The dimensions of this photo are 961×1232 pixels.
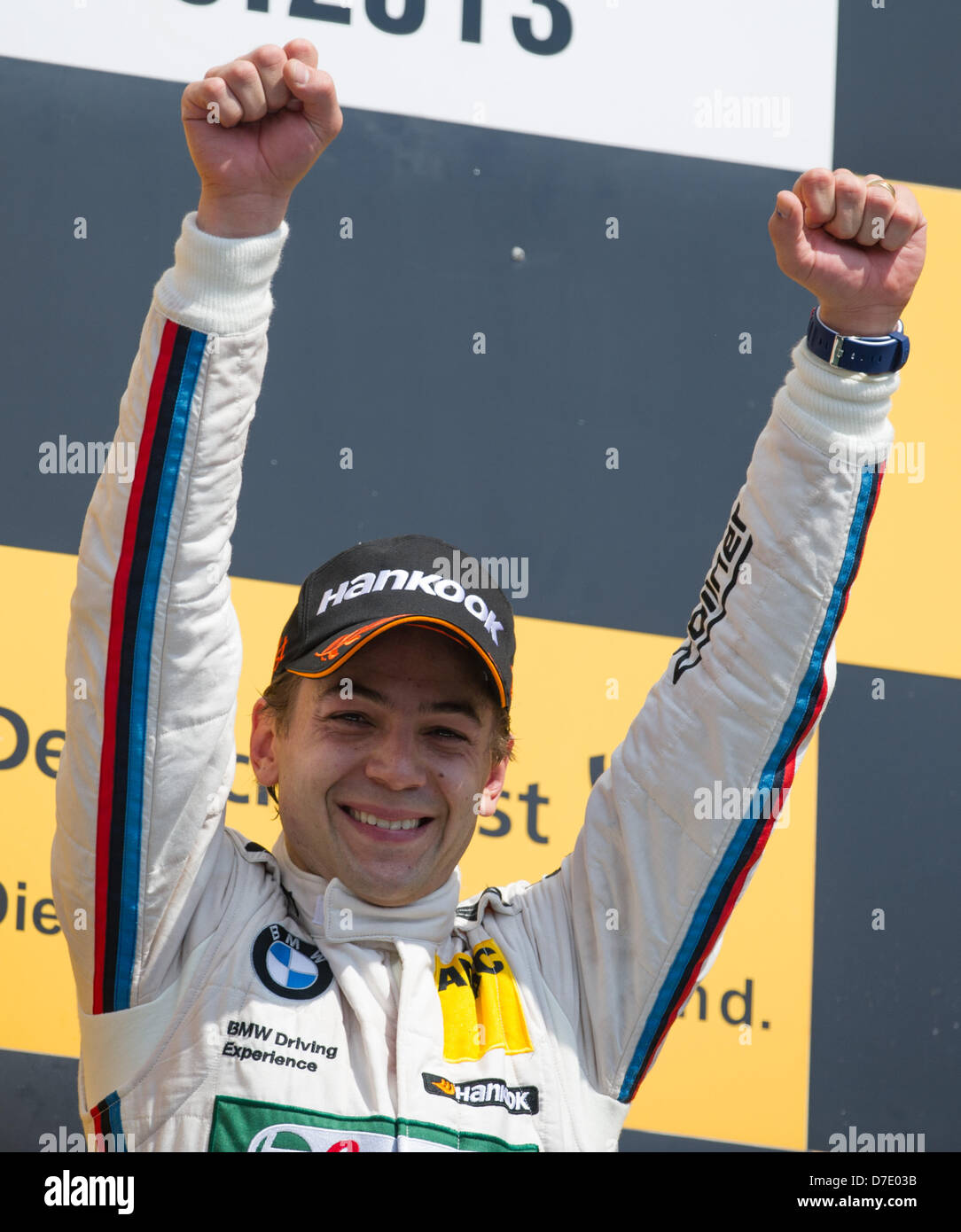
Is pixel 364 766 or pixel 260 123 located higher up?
pixel 260 123

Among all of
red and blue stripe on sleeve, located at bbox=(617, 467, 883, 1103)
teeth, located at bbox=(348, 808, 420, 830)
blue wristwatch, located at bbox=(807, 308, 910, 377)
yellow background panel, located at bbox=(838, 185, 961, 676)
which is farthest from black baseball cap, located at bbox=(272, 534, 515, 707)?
yellow background panel, located at bbox=(838, 185, 961, 676)

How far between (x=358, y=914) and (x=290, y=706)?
0.18 metres

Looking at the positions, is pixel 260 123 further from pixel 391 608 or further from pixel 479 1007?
pixel 479 1007

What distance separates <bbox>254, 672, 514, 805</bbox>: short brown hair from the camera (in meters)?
1.26

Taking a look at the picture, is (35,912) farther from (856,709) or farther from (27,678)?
(856,709)

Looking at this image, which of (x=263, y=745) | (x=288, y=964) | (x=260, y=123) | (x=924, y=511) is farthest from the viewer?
(x=924, y=511)

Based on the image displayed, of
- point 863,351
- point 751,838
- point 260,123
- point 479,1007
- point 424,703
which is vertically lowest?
point 479,1007

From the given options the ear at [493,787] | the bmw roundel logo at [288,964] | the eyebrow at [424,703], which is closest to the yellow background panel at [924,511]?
the ear at [493,787]

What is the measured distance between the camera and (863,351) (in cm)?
113

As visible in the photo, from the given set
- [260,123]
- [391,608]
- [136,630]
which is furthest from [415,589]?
[260,123]

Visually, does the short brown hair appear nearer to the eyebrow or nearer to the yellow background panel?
the eyebrow

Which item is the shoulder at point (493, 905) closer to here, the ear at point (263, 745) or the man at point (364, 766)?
the man at point (364, 766)
